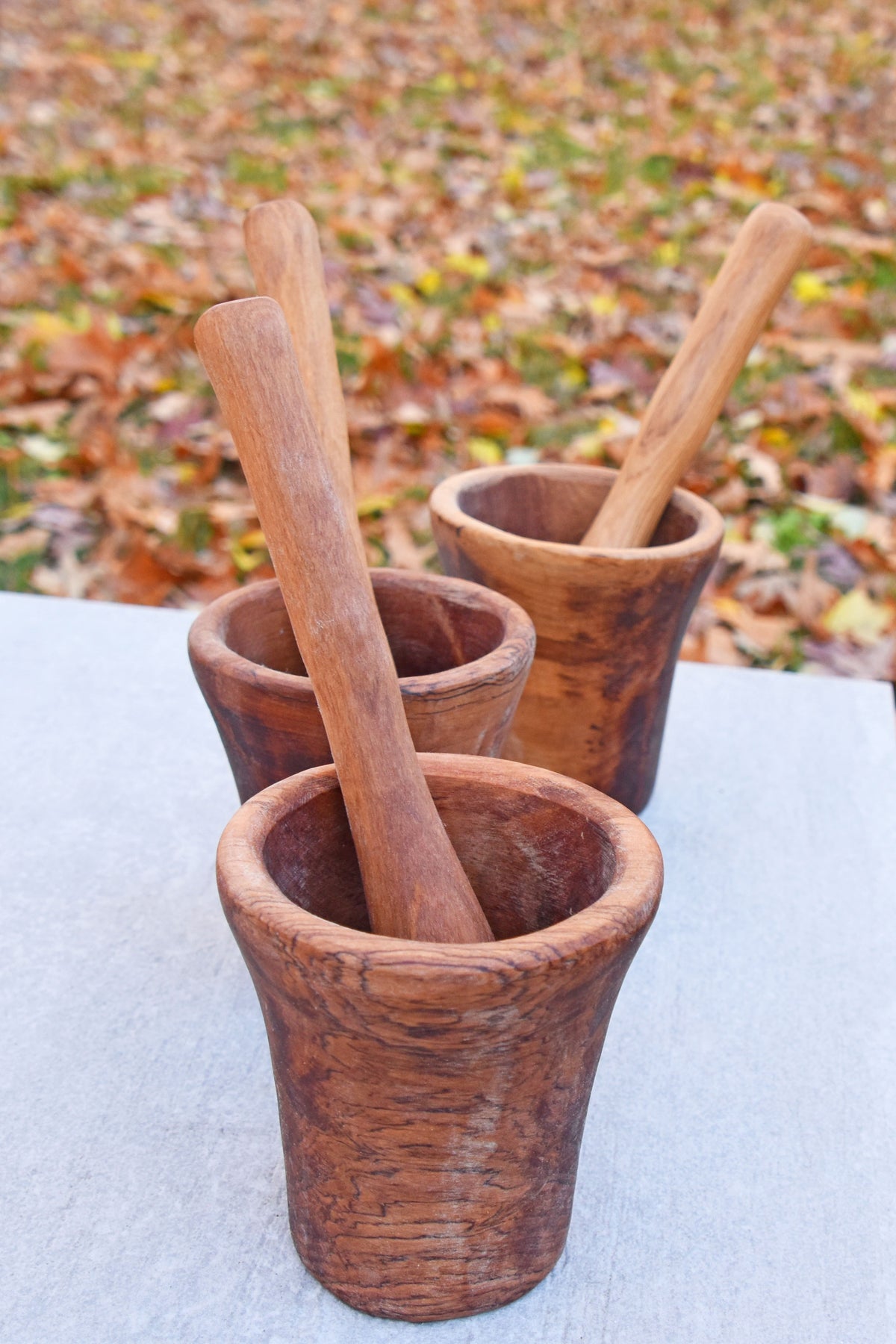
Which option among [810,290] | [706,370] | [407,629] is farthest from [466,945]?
[810,290]

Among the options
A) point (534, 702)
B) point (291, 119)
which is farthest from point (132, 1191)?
point (291, 119)

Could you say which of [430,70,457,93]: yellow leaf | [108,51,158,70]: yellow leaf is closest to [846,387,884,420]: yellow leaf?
[430,70,457,93]: yellow leaf

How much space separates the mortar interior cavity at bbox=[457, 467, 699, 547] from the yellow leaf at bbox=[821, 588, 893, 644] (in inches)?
→ 37.8

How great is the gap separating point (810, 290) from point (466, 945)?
3.09m

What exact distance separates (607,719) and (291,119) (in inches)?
163

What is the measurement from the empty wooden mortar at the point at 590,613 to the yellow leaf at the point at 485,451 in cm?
138

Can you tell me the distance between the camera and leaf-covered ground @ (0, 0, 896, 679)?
2.40 m

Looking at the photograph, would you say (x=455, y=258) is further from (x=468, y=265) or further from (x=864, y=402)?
(x=864, y=402)

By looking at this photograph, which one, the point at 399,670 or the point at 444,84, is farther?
the point at 444,84

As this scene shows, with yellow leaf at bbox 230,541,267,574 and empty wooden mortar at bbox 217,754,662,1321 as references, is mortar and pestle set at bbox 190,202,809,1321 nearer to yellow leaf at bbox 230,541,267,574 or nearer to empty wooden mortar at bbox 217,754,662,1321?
empty wooden mortar at bbox 217,754,662,1321

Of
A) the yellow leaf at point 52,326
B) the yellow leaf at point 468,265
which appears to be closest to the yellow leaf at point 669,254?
the yellow leaf at point 468,265

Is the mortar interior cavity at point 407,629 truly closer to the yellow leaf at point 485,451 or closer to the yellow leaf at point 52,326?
the yellow leaf at point 485,451

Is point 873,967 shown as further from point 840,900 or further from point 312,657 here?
point 312,657

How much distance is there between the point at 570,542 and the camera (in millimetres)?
1417
